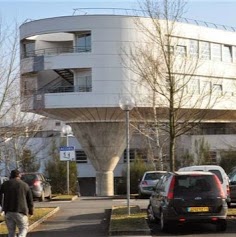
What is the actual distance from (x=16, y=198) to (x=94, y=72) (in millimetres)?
36821

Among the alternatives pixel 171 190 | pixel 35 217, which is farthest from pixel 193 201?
pixel 35 217

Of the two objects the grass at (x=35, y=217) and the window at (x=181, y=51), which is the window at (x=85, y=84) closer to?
the window at (x=181, y=51)

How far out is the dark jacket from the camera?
13.0m

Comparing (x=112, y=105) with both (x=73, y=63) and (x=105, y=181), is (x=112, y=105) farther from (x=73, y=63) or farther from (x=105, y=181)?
(x=105, y=181)

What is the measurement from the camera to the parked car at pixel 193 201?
15.8 meters

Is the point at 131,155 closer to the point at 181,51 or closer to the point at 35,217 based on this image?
the point at 181,51

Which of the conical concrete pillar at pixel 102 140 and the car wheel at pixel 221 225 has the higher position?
the conical concrete pillar at pixel 102 140

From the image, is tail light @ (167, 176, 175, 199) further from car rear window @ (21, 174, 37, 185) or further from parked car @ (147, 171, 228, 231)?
car rear window @ (21, 174, 37, 185)

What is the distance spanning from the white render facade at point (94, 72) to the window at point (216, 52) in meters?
0.10

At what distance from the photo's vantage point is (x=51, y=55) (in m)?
50.1

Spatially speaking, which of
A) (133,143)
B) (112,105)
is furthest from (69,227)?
(133,143)

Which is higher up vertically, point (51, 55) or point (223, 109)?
Answer: point (51, 55)

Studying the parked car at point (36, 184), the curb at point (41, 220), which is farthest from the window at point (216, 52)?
the curb at point (41, 220)

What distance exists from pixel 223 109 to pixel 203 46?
577cm
